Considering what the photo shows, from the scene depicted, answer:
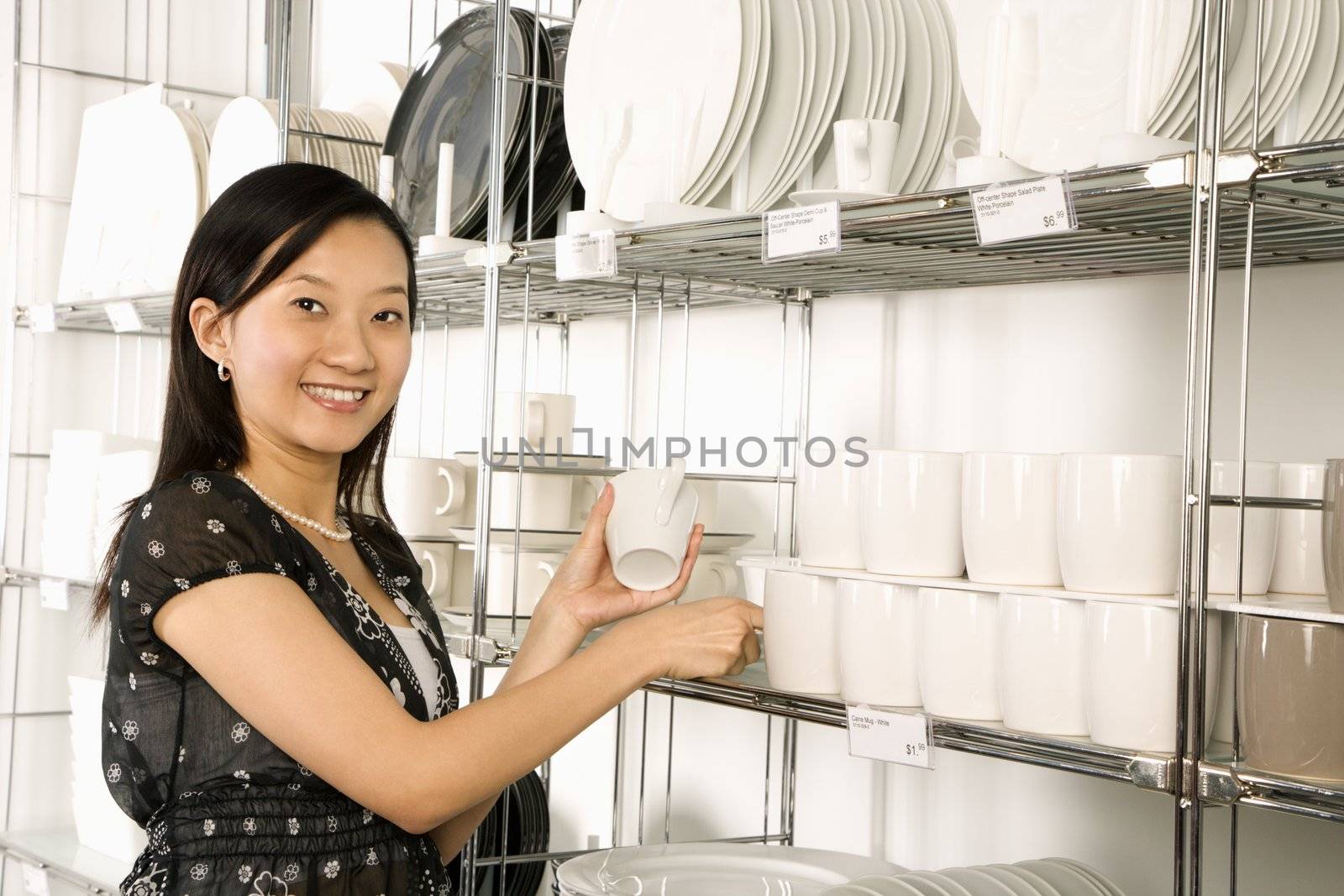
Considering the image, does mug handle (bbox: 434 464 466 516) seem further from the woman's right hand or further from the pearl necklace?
the woman's right hand

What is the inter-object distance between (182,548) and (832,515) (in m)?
0.49

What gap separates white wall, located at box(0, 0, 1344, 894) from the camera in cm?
128

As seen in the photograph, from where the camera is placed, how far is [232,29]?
2918 mm

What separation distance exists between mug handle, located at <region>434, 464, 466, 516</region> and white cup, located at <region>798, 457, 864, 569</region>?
74 centimetres

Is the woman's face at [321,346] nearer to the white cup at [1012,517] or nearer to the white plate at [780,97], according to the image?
the white plate at [780,97]

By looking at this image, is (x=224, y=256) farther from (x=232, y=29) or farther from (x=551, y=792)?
(x=232, y=29)

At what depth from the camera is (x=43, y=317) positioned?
257cm

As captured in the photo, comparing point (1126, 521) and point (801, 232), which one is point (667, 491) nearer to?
point (801, 232)

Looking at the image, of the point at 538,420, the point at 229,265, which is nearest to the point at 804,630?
the point at 229,265

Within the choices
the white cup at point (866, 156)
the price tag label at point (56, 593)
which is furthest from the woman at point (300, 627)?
the price tag label at point (56, 593)

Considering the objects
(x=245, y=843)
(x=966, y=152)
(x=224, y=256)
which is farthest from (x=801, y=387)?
(x=245, y=843)

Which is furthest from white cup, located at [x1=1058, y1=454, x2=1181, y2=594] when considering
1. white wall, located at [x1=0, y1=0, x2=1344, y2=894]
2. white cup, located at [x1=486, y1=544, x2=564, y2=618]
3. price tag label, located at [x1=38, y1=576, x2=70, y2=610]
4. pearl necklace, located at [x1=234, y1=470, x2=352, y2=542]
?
price tag label, located at [x1=38, y1=576, x2=70, y2=610]

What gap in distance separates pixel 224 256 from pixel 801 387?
2.52 feet

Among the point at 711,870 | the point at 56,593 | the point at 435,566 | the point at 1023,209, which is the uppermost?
the point at 1023,209
